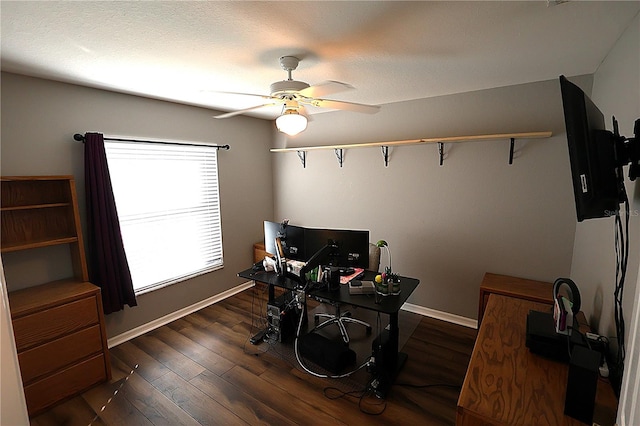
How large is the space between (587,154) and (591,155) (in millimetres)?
24

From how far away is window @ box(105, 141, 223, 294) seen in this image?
288cm

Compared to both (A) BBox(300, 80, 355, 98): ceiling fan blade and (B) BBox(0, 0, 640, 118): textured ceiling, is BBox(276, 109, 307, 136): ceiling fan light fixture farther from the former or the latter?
(B) BBox(0, 0, 640, 118): textured ceiling

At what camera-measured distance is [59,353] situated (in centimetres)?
212

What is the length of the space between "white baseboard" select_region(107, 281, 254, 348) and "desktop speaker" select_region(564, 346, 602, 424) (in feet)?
11.5

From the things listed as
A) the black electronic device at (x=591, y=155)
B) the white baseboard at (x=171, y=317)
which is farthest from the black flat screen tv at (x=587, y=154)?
the white baseboard at (x=171, y=317)

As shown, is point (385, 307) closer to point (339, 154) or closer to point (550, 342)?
point (550, 342)

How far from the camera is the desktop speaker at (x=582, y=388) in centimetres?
107

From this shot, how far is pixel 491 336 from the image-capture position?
5.41 feet

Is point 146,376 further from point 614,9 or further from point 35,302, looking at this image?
point 614,9

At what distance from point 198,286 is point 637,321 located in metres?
3.78

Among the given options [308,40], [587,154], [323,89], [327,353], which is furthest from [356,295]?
[308,40]

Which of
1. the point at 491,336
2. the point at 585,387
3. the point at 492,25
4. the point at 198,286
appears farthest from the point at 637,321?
the point at 198,286

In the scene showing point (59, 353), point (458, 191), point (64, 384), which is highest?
point (458, 191)

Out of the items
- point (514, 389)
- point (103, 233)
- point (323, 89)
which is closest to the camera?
point (514, 389)
